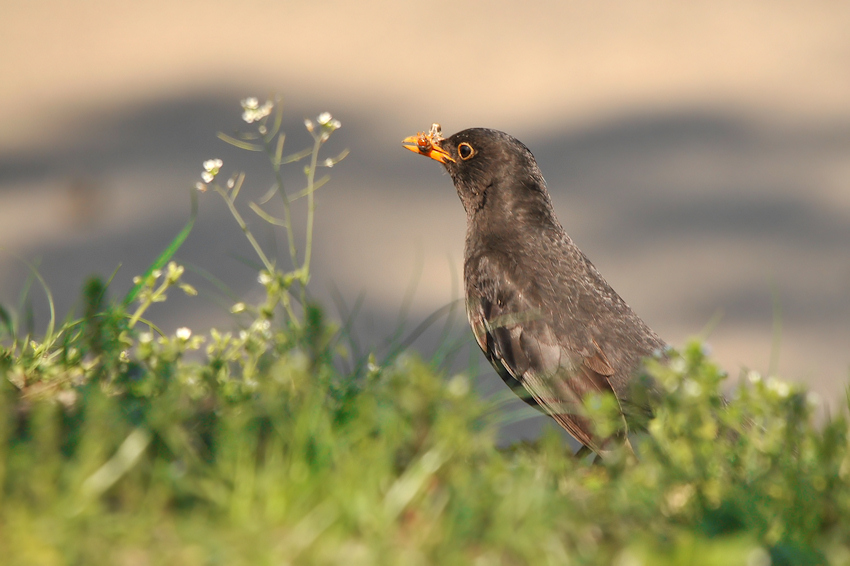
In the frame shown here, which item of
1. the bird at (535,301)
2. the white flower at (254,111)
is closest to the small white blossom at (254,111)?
the white flower at (254,111)

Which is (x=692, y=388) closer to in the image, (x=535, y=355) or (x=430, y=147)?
(x=535, y=355)

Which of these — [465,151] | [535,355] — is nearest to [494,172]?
[465,151]

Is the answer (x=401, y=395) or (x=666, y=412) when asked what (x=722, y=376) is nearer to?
(x=666, y=412)

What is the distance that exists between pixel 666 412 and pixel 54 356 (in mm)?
2224

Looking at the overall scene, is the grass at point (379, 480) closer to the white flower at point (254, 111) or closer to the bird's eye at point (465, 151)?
the white flower at point (254, 111)

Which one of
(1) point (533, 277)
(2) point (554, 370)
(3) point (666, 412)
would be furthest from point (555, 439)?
(1) point (533, 277)

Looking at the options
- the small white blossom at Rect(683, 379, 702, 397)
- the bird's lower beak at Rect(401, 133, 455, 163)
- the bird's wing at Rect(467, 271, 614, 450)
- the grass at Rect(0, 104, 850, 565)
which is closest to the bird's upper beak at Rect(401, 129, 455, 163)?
the bird's lower beak at Rect(401, 133, 455, 163)

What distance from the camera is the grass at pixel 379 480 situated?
69.1 inches

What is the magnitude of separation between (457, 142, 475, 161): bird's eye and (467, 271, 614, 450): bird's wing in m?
0.80

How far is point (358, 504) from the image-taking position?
183 centimetres

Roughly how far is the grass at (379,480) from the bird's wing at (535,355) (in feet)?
3.85

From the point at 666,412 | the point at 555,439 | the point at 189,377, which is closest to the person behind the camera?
the point at 555,439

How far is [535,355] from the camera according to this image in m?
4.12

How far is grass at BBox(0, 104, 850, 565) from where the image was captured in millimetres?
1755
